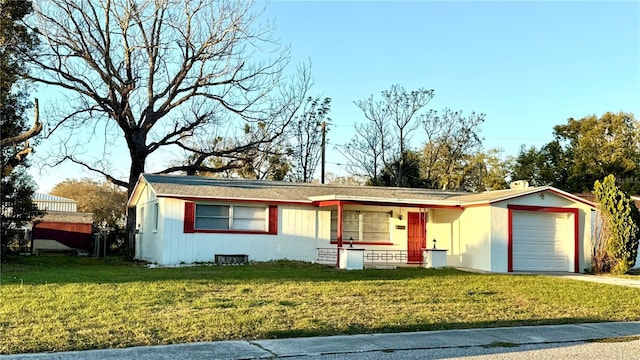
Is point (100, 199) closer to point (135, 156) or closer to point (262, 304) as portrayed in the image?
point (135, 156)

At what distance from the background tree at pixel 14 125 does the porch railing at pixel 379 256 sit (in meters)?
11.1

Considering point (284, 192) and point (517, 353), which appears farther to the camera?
point (284, 192)

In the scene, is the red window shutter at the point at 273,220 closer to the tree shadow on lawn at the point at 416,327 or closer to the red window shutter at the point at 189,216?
the red window shutter at the point at 189,216

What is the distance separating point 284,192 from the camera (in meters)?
21.2

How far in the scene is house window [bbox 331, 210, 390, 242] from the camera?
70.0ft

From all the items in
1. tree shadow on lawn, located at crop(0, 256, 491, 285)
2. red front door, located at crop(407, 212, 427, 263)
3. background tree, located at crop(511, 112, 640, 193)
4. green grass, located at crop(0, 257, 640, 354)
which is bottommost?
green grass, located at crop(0, 257, 640, 354)

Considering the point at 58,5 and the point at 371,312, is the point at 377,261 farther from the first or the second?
the point at 58,5

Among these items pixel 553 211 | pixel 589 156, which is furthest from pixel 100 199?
pixel 553 211

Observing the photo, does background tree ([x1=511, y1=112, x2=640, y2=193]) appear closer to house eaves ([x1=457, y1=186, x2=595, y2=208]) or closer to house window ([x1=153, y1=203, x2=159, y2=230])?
house eaves ([x1=457, y1=186, x2=595, y2=208])

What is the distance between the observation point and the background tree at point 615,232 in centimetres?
1917

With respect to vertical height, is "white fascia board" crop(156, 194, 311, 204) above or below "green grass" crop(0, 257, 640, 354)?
above

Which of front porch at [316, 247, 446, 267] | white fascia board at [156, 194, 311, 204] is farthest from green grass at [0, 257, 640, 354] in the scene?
front porch at [316, 247, 446, 267]

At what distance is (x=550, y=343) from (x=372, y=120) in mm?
31781

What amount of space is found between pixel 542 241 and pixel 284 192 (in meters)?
8.80
